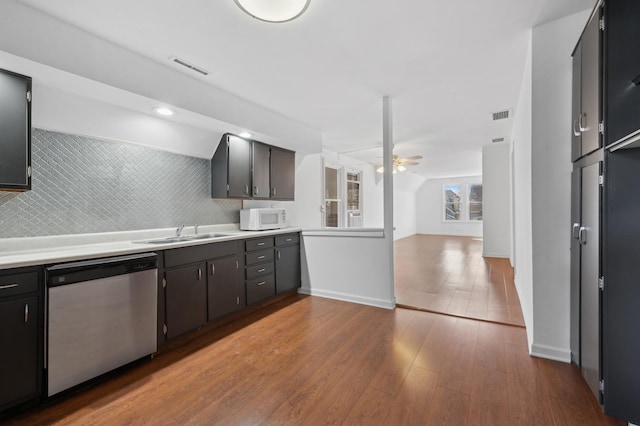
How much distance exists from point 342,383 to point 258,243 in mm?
1904

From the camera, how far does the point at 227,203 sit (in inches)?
152

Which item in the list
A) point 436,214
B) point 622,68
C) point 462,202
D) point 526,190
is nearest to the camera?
point 622,68

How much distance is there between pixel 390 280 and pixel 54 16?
360 cm

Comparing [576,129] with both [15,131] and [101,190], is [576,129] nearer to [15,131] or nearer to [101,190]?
[15,131]

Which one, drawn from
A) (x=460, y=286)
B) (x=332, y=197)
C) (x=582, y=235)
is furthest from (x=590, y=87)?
(x=332, y=197)

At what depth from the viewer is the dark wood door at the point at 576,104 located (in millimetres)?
1857

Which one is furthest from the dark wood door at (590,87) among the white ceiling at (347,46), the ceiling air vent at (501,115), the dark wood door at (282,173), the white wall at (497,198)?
the white wall at (497,198)

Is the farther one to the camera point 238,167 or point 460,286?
point 460,286

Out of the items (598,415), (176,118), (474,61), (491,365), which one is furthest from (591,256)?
(176,118)

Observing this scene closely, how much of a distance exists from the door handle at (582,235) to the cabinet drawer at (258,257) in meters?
2.90

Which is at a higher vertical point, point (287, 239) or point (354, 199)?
point (354, 199)

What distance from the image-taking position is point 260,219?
375 centimetres

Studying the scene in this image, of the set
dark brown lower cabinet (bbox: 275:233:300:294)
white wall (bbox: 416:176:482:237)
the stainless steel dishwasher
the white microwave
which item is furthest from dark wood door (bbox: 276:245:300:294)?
white wall (bbox: 416:176:482:237)

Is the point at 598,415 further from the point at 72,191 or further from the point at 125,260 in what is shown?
the point at 72,191
